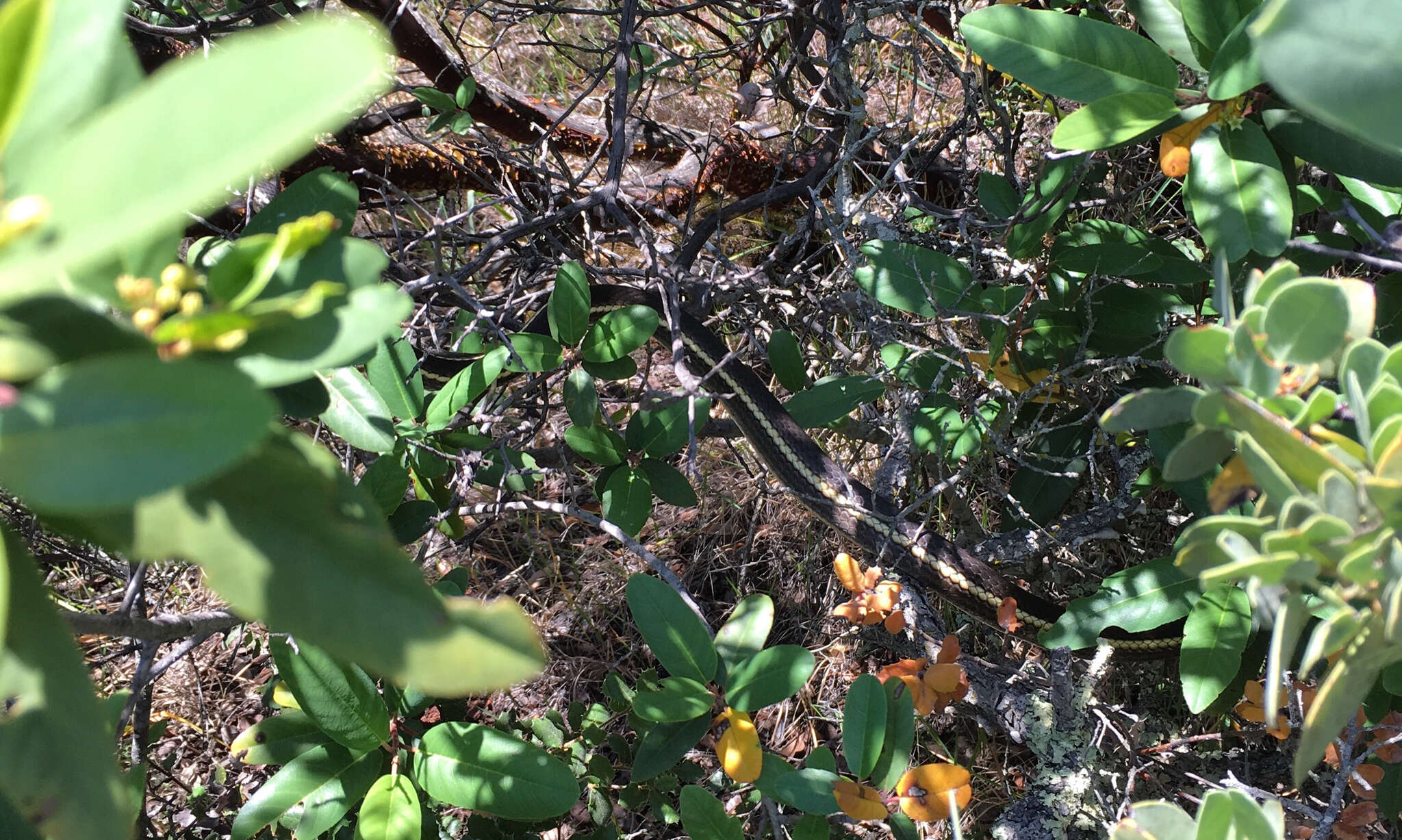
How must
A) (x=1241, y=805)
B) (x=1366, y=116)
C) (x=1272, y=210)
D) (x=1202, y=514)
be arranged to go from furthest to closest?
1. (x=1202, y=514)
2. (x=1272, y=210)
3. (x=1241, y=805)
4. (x=1366, y=116)

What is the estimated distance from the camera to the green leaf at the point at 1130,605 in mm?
1433

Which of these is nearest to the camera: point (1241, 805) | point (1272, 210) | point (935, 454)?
point (1241, 805)

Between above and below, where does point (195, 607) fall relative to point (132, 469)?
below

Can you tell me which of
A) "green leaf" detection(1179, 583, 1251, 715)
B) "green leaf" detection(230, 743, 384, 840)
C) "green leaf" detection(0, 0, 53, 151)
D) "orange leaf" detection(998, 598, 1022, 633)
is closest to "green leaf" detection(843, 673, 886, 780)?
"orange leaf" detection(998, 598, 1022, 633)

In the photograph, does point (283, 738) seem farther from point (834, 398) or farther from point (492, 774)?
point (834, 398)

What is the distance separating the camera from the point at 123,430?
1.28ft

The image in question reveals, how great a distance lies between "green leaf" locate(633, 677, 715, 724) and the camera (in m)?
1.19

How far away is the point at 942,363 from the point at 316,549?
1467 mm

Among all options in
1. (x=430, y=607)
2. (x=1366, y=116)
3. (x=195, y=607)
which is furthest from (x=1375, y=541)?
(x=195, y=607)

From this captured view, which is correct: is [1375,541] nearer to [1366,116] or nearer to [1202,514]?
[1366,116]

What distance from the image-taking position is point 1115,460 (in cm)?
175

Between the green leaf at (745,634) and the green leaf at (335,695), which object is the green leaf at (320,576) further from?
the green leaf at (745,634)

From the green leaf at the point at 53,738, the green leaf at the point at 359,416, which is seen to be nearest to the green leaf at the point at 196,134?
the green leaf at the point at 53,738

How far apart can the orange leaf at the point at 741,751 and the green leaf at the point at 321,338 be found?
36.0 inches
